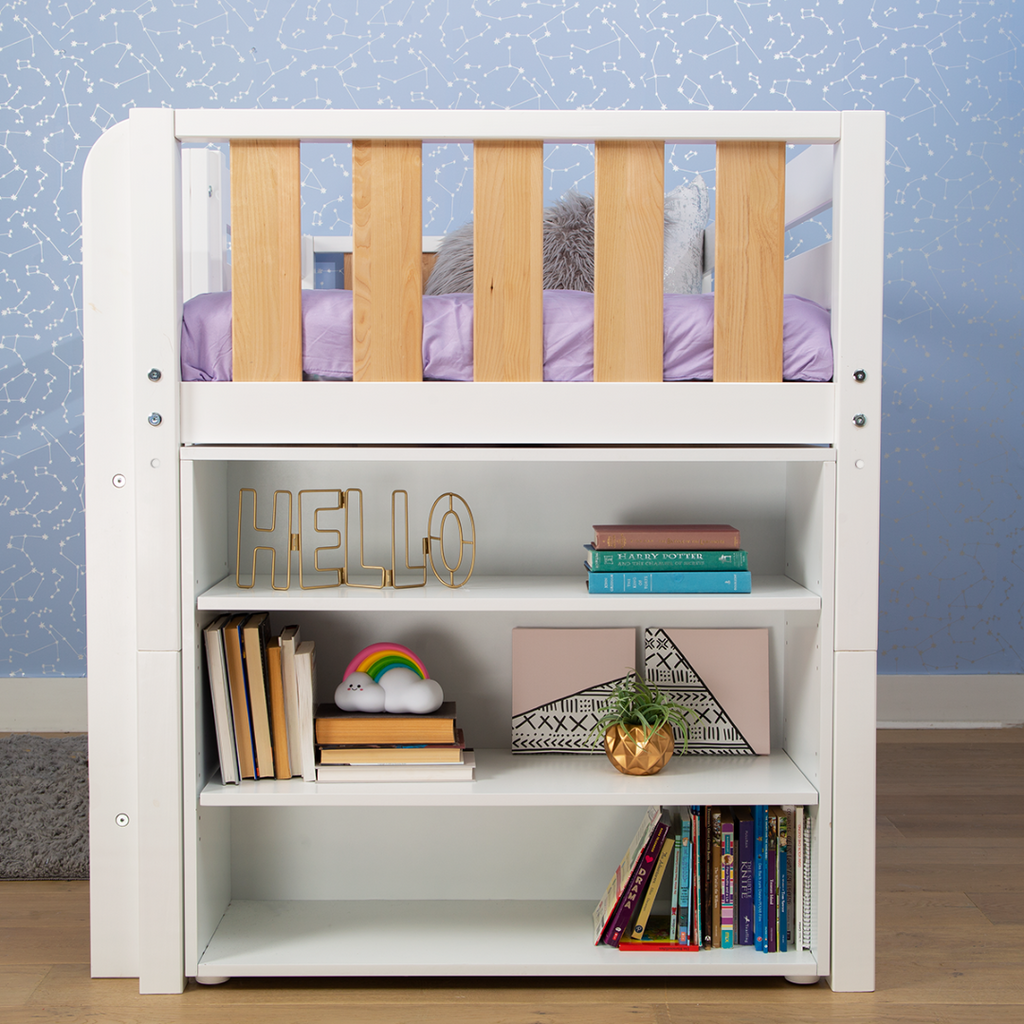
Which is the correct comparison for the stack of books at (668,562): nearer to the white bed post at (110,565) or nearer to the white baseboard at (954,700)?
the white bed post at (110,565)

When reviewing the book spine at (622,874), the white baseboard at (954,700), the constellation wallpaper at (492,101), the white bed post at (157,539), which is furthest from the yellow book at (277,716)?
the white baseboard at (954,700)

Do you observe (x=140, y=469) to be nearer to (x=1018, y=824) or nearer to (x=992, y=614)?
(x=1018, y=824)

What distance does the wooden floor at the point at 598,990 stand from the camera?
130 centimetres

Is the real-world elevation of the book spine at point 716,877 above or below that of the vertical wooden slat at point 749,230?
below

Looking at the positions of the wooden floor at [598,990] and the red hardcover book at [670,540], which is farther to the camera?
the red hardcover book at [670,540]

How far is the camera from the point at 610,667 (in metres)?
1.58

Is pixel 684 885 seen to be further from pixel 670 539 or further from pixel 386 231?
pixel 386 231

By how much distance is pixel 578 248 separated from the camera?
75.6 inches

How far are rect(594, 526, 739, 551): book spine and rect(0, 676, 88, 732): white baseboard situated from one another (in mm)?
1875

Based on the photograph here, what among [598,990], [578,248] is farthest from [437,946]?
[578,248]

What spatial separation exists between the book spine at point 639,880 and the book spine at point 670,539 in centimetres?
40

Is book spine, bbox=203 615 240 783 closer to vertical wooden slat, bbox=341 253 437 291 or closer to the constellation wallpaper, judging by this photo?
vertical wooden slat, bbox=341 253 437 291

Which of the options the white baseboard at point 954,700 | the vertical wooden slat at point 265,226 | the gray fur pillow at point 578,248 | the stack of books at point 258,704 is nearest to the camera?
the vertical wooden slat at point 265,226

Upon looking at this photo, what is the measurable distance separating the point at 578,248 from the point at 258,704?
1.09 metres
